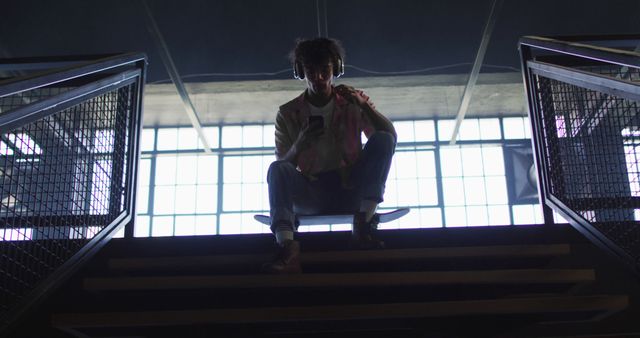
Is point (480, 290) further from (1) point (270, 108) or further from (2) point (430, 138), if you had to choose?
(2) point (430, 138)

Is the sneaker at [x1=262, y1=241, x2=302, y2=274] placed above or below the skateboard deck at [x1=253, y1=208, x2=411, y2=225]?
below

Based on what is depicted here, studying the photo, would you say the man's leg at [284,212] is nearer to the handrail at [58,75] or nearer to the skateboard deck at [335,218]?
the skateboard deck at [335,218]

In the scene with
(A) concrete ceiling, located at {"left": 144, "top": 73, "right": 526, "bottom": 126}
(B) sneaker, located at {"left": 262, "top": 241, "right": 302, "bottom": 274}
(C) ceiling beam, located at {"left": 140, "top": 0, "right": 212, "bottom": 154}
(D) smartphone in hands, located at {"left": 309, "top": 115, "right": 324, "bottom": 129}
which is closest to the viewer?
(B) sneaker, located at {"left": 262, "top": 241, "right": 302, "bottom": 274}

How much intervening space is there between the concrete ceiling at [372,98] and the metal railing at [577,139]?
431 centimetres

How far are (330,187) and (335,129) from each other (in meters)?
0.23

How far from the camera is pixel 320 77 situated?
2.50 meters

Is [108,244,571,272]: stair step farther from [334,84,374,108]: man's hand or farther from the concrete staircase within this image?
[334,84,374,108]: man's hand

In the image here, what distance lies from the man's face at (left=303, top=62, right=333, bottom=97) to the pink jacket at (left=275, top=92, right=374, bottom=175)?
0.18 ft

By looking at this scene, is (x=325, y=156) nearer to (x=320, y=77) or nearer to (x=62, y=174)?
(x=320, y=77)

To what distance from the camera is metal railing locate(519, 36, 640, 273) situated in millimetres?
2262

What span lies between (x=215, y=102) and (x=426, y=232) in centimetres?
701

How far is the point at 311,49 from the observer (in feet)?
8.11

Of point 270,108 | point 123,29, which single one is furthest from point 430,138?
point 123,29

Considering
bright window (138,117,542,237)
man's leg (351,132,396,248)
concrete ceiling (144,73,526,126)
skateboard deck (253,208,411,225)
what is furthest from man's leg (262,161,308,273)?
bright window (138,117,542,237)
